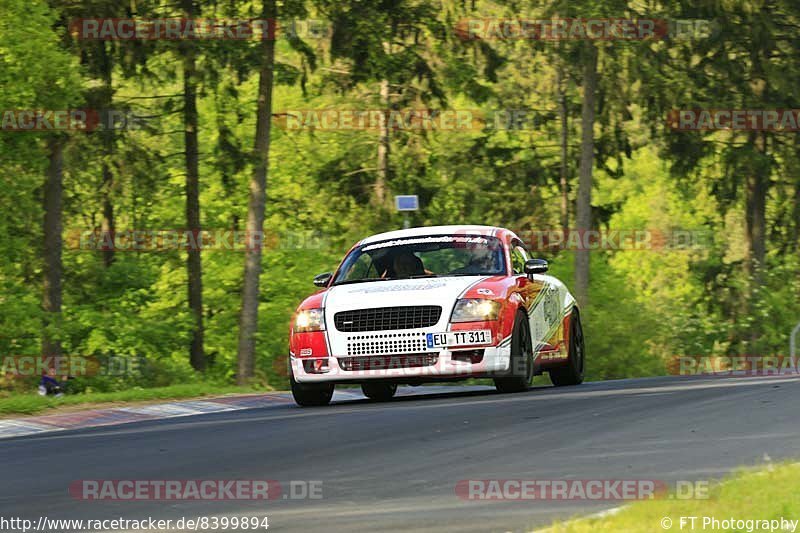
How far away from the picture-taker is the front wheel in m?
16.8

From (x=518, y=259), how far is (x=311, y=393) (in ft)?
9.82

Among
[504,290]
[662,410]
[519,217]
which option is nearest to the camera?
[662,410]

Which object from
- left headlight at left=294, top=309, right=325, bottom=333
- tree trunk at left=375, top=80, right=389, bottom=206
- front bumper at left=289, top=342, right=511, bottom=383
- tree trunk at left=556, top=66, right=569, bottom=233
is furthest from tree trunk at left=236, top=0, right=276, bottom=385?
tree trunk at left=556, top=66, right=569, bottom=233

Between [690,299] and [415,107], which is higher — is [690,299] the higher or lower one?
the lower one

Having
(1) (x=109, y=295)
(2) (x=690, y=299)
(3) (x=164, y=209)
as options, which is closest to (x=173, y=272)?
(3) (x=164, y=209)

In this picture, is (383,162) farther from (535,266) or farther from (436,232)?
(535,266)

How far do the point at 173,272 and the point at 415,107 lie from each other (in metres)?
12.1

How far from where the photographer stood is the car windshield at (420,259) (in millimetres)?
17297

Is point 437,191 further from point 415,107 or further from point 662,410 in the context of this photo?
point 662,410

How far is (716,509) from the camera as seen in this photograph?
7.50m

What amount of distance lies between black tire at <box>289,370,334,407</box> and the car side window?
253cm

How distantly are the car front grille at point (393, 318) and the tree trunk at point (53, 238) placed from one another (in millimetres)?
19622

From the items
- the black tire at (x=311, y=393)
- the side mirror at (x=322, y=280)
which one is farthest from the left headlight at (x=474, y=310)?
the side mirror at (x=322, y=280)

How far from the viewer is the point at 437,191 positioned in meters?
44.7
